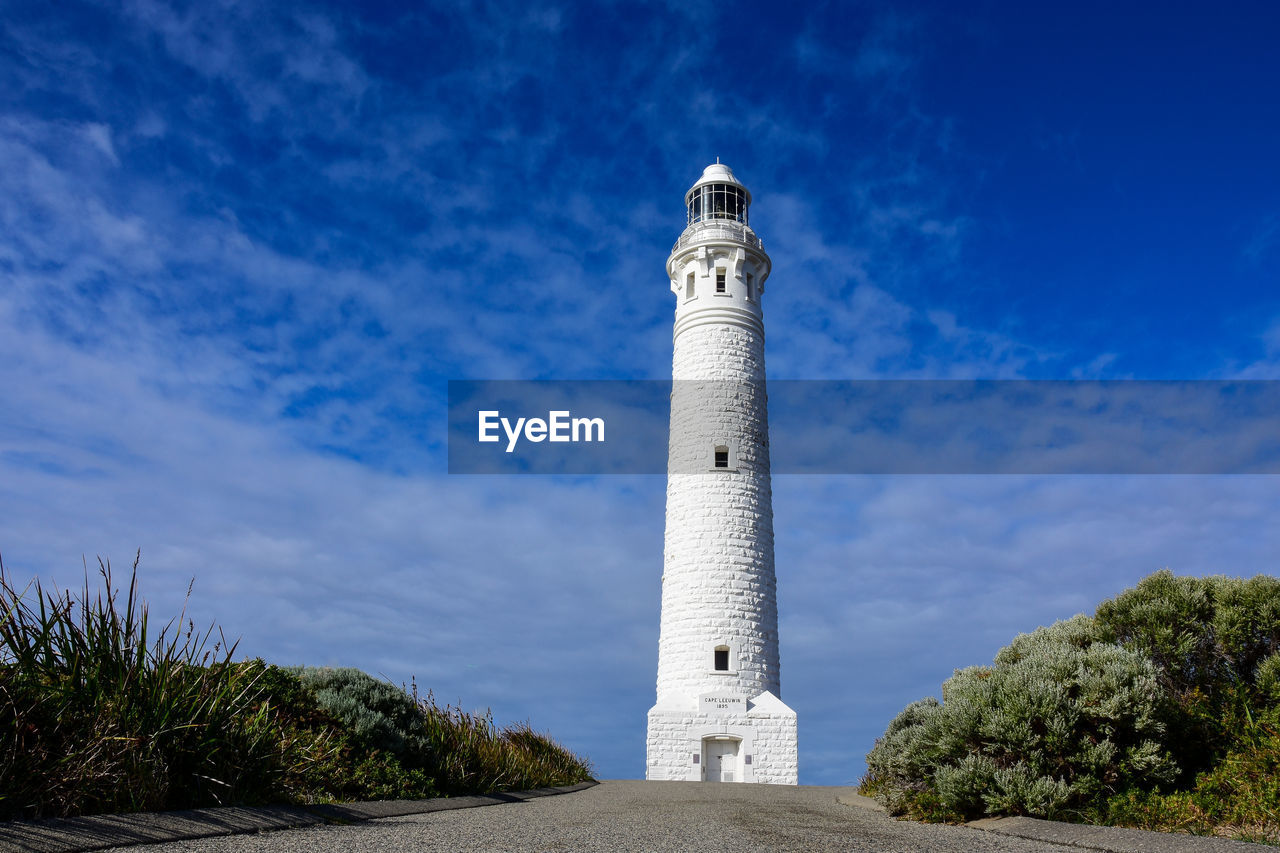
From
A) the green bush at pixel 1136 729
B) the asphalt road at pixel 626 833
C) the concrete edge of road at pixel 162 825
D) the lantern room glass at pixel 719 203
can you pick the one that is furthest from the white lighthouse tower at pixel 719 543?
the concrete edge of road at pixel 162 825

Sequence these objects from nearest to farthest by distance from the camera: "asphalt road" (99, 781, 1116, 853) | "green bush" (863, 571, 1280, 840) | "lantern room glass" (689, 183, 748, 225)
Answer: "asphalt road" (99, 781, 1116, 853), "green bush" (863, 571, 1280, 840), "lantern room glass" (689, 183, 748, 225)

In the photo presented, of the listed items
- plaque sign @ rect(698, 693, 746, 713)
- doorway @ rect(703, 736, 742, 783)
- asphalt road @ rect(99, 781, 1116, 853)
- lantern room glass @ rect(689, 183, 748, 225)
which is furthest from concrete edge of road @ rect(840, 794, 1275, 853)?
lantern room glass @ rect(689, 183, 748, 225)

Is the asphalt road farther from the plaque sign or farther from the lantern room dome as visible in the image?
the lantern room dome

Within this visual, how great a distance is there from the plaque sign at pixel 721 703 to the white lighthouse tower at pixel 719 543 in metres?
0.03

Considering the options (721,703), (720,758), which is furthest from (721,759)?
(721,703)

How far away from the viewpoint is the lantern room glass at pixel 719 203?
1169 inches

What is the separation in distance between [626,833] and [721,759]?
16937 mm

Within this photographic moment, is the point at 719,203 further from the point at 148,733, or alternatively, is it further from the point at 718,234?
the point at 148,733

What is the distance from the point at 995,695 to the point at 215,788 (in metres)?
8.06

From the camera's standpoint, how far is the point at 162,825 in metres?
6.27

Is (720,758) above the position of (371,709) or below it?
below

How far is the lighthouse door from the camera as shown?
23.7 meters

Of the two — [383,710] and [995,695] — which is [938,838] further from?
[383,710]

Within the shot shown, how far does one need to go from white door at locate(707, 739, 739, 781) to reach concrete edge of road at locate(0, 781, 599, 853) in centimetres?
1620
